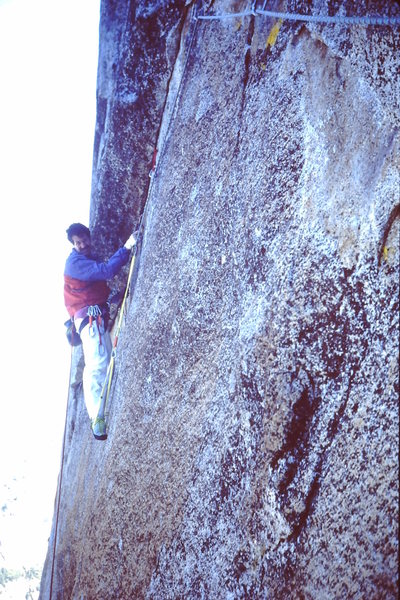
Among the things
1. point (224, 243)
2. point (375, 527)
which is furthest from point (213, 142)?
point (375, 527)

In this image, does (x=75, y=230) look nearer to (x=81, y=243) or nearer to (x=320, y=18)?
(x=81, y=243)

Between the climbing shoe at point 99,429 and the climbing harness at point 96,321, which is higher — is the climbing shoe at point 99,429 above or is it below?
below

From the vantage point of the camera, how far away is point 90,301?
4.49 m

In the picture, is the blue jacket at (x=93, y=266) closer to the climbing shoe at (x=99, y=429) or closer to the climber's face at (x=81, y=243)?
the climber's face at (x=81, y=243)

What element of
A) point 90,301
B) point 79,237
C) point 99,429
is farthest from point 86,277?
point 99,429

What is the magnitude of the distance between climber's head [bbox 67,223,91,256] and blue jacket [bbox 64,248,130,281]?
0.46 ft

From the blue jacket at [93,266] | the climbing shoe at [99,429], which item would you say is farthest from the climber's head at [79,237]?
the climbing shoe at [99,429]

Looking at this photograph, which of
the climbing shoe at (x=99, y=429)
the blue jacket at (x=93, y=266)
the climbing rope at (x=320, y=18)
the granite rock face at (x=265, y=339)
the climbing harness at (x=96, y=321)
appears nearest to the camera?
the climbing rope at (x=320, y=18)

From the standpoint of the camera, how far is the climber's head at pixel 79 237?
4.54 m

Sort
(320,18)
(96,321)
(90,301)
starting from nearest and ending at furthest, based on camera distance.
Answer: (320,18) → (96,321) → (90,301)

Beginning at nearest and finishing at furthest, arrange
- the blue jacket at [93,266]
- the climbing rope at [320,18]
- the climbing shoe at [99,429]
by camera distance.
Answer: the climbing rope at [320,18] → the climbing shoe at [99,429] → the blue jacket at [93,266]

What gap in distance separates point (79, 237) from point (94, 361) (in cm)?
156

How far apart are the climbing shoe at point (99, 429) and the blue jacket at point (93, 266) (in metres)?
1.53

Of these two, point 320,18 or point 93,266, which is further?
point 93,266
